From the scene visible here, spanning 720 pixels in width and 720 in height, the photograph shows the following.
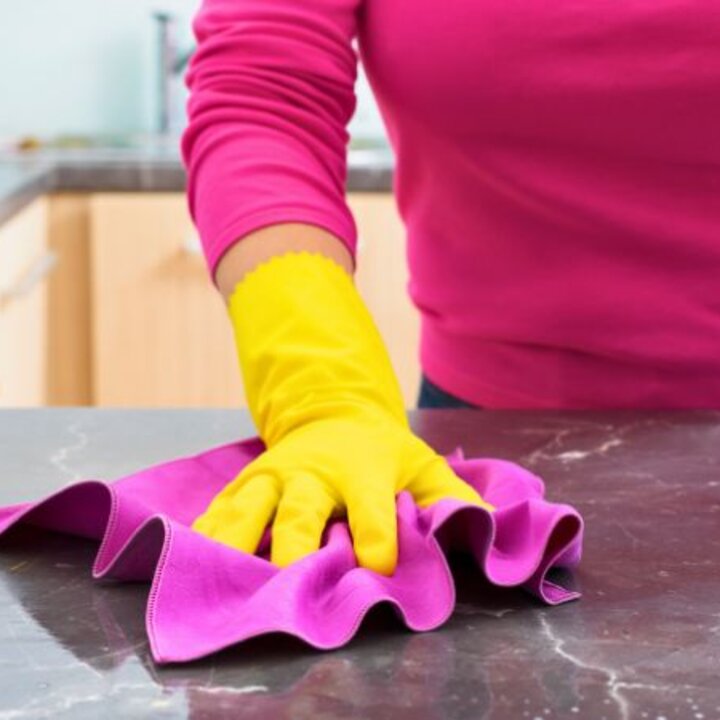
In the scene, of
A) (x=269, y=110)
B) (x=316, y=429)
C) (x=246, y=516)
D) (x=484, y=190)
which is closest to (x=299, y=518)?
(x=246, y=516)

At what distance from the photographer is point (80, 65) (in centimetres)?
308

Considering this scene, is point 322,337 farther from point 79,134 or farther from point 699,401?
point 79,134

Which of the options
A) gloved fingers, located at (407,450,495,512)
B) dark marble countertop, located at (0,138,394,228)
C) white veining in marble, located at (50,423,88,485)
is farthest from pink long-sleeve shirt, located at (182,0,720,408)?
dark marble countertop, located at (0,138,394,228)

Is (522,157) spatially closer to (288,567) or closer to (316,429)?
(316,429)

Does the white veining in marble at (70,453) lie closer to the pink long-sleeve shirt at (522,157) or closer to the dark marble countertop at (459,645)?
the dark marble countertop at (459,645)

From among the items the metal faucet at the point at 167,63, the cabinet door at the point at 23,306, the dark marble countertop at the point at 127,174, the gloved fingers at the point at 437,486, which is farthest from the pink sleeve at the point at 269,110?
the metal faucet at the point at 167,63

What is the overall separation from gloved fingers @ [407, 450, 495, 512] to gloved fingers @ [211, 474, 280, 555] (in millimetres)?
85

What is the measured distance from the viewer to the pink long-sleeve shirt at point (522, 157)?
1.10m

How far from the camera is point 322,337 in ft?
3.09

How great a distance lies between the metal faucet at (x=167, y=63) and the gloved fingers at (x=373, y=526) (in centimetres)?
235

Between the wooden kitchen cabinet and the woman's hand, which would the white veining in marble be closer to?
the woman's hand

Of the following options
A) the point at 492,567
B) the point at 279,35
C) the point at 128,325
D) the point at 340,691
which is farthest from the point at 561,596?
the point at 128,325

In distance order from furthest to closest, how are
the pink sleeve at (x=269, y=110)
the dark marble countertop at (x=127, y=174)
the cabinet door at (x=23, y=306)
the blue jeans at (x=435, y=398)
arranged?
the dark marble countertop at (x=127, y=174), the cabinet door at (x=23, y=306), the blue jeans at (x=435, y=398), the pink sleeve at (x=269, y=110)

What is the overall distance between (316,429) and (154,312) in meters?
1.81
